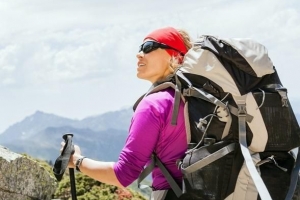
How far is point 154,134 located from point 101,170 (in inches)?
21.3

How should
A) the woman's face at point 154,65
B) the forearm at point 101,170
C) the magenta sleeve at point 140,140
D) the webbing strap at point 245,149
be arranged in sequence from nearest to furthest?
the webbing strap at point 245,149 → the magenta sleeve at point 140,140 → the forearm at point 101,170 → the woman's face at point 154,65

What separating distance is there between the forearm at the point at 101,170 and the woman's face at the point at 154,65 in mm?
786

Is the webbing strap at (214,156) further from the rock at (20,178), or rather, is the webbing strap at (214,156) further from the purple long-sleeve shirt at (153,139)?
the rock at (20,178)

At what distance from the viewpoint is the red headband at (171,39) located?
4.69 metres

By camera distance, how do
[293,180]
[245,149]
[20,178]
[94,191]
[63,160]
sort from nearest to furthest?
1. [245,149]
2. [293,180]
3. [63,160]
4. [20,178]
5. [94,191]

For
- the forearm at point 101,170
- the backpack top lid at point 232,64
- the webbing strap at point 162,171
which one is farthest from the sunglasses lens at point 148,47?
the forearm at point 101,170

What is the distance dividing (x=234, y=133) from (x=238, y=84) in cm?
→ 35

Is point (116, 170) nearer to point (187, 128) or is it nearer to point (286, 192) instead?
point (187, 128)

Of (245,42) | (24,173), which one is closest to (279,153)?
(245,42)

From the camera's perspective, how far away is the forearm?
438 cm

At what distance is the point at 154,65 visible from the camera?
4656 mm

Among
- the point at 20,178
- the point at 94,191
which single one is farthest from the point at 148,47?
the point at 94,191

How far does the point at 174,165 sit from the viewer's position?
174 inches

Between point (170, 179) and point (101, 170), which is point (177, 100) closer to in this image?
point (170, 179)
